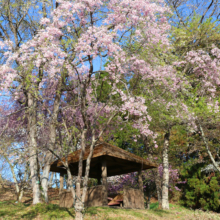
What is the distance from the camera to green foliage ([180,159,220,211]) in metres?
17.6

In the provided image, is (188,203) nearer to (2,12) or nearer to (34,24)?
(34,24)

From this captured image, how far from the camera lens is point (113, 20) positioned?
11.1 m

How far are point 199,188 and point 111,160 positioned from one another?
9333 millimetres

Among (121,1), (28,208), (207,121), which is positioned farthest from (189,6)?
(28,208)

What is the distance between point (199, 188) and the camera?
1859 centimetres

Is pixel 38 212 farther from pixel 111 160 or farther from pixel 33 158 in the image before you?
pixel 111 160

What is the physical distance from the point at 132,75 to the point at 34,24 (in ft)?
25.1

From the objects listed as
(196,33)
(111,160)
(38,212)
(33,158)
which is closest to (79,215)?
(38,212)

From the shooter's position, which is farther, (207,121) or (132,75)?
(207,121)

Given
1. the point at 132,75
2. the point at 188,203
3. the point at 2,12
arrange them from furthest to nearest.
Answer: the point at 188,203, the point at 2,12, the point at 132,75

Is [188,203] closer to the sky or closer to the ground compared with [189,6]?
closer to the ground

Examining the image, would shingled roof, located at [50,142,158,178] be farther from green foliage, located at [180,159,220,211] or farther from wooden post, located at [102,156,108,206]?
green foliage, located at [180,159,220,211]

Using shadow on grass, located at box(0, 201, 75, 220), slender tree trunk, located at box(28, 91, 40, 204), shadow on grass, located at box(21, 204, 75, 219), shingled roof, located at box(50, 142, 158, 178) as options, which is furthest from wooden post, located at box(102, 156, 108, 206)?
slender tree trunk, located at box(28, 91, 40, 204)

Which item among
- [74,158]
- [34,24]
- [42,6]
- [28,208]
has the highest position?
[42,6]
